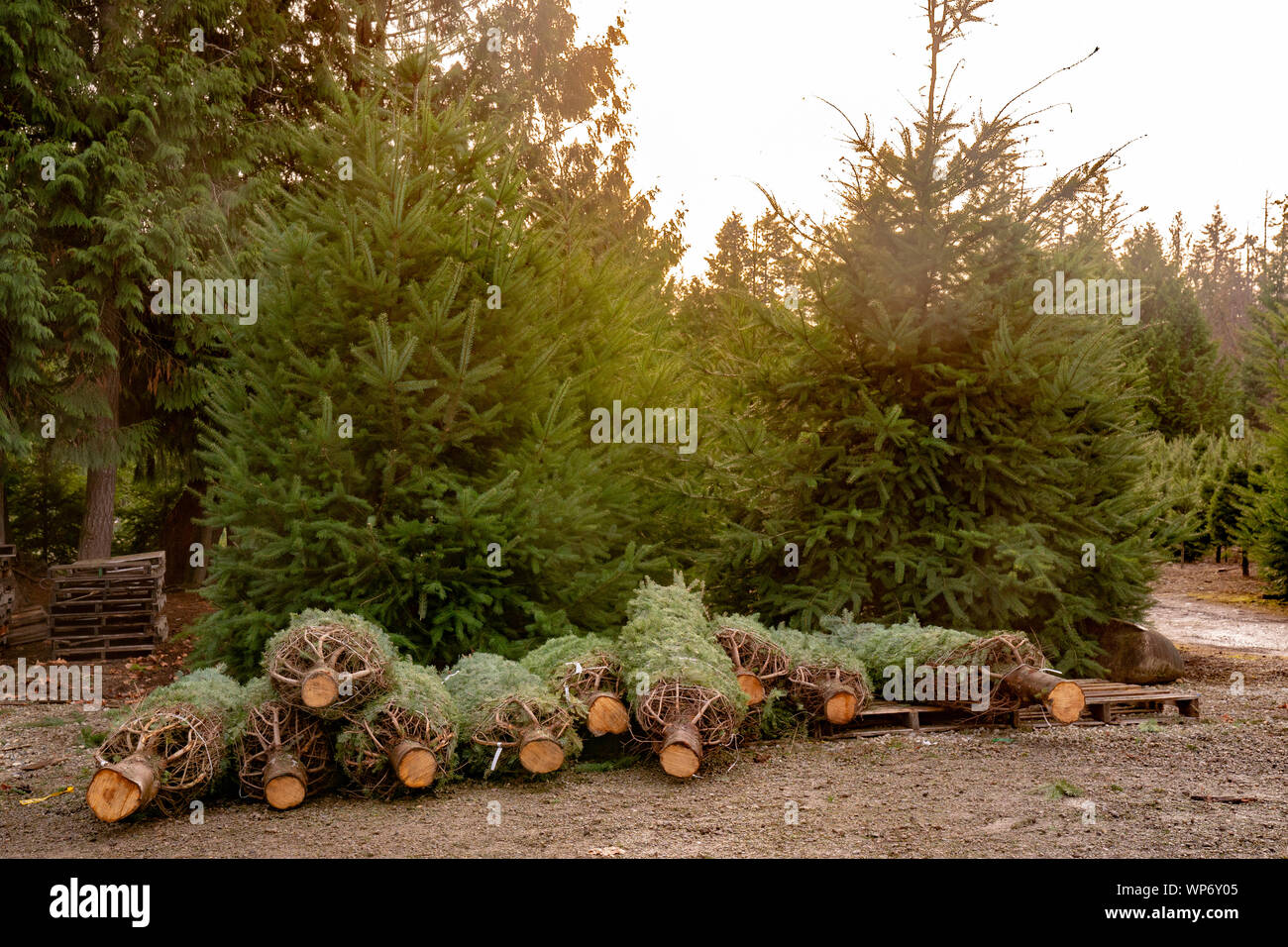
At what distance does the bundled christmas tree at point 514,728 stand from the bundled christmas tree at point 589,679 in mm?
175

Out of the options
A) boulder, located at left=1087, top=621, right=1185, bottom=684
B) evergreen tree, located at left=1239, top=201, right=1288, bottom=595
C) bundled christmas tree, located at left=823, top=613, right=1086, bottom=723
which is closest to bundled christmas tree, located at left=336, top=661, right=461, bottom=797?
bundled christmas tree, located at left=823, top=613, right=1086, bottom=723

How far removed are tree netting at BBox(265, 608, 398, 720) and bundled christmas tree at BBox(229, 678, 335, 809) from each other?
156mm

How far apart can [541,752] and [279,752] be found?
1632mm

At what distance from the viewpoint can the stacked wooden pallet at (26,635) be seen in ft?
43.0

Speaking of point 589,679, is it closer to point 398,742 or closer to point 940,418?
point 398,742

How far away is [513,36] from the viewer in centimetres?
1816

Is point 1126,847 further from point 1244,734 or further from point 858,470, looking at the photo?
point 858,470

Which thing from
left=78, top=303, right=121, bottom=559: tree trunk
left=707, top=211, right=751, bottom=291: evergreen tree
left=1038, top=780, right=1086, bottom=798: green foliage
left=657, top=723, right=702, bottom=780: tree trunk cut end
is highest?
left=707, top=211, right=751, bottom=291: evergreen tree

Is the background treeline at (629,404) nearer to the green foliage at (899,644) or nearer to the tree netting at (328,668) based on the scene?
the green foliage at (899,644)

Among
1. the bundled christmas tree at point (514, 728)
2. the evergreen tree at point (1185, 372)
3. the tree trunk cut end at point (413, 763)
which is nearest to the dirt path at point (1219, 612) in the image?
the bundled christmas tree at point (514, 728)

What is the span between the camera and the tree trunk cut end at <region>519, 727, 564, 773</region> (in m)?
6.14

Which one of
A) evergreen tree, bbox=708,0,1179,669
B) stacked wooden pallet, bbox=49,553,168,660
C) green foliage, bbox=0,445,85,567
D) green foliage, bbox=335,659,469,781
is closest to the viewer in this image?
green foliage, bbox=335,659,469,781

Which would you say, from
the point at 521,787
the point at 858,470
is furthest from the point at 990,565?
the point at 521,787

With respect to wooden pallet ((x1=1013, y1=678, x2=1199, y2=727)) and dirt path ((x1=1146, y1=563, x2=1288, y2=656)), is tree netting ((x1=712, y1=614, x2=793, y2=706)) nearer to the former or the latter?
wooden pallet ((x1=1013, y1=678, x2=1199, y2=727))
